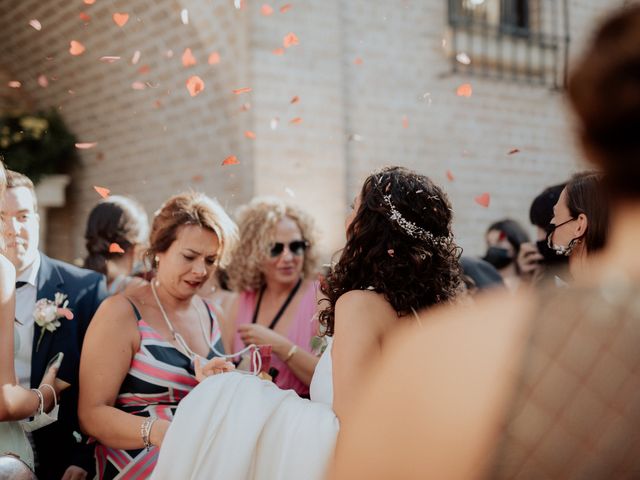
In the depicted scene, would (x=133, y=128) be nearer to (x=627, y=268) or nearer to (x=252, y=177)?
(x=252, y=177)

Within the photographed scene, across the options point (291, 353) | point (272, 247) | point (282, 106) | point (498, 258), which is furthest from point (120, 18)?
point (291, 353)

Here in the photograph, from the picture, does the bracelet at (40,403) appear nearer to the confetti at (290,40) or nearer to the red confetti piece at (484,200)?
the confetti at (290,40)

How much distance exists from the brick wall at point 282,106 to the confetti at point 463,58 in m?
0.16

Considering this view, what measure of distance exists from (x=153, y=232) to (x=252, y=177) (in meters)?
2.86

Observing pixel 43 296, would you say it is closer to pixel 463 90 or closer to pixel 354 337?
pixel 354 337

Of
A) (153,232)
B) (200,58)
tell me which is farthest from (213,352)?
(200,58)

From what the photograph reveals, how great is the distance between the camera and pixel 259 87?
6.04m

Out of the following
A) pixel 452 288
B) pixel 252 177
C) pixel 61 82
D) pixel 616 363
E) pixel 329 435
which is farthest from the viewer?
pixel 61 82

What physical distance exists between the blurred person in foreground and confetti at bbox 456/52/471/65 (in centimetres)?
634

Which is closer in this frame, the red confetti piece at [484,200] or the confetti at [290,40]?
the confetti at [290,40]

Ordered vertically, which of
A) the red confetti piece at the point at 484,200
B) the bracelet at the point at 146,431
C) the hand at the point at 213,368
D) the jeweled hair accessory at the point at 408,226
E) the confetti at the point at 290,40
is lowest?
the bracelet at the point at 146,431

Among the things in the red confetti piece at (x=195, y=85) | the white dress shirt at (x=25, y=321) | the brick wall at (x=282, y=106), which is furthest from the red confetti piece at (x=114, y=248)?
the red confetti piece at (x=195, y=85)

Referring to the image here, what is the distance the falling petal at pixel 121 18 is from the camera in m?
6.80

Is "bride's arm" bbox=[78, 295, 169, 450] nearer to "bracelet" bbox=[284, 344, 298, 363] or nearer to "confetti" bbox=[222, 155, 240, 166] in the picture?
"bracelet" bbox=[284, 344, 298, 363]
